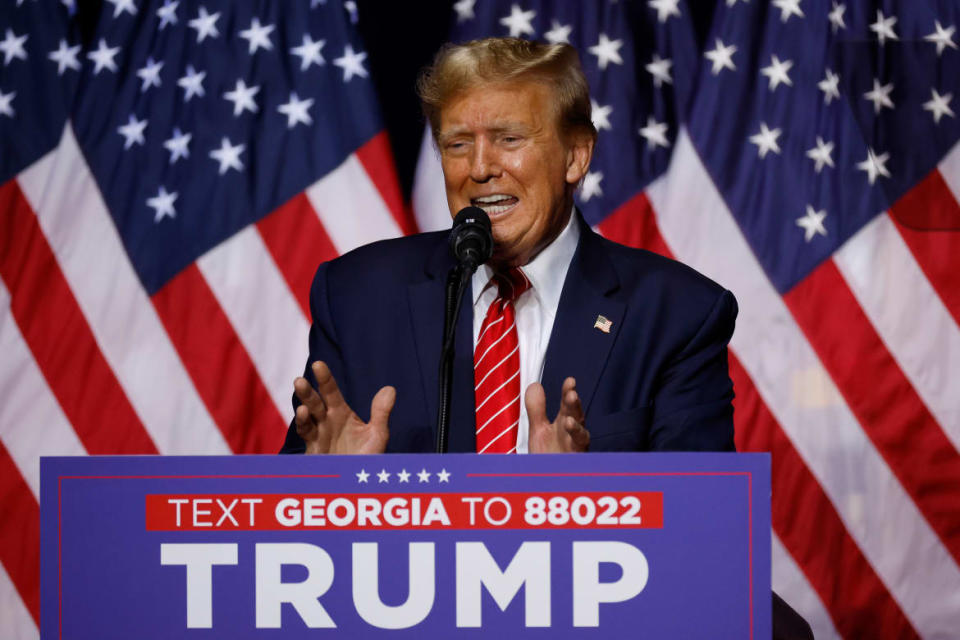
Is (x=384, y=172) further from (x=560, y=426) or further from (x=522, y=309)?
(x=560, y=426)

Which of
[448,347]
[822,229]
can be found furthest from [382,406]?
[822,229]

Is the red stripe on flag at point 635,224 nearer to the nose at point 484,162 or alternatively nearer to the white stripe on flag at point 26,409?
the nose at point 484,162

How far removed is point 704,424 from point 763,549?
2.73ft

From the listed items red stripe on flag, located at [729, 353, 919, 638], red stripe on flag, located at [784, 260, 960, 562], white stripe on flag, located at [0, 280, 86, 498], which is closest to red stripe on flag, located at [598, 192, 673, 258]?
red stripe on flag, located at [784, 260, 960, 562]

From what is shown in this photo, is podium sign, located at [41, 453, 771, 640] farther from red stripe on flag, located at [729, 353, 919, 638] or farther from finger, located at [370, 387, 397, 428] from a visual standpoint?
red stripe on flag, located at [729, 353, 919, 638]

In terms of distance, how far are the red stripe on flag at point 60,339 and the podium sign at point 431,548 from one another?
7.00 ft

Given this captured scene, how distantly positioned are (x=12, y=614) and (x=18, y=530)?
0.25 meters

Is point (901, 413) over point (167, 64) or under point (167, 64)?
under

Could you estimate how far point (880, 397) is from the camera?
309 cm

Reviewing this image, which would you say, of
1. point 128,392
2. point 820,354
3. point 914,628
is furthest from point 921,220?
point 128,392

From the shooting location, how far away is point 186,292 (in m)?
3.16

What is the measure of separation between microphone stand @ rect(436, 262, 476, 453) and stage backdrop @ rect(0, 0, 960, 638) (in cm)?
179

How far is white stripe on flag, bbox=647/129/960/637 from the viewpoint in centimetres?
→ 308

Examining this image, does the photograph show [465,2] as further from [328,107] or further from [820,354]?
[820,354]
